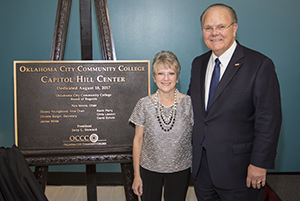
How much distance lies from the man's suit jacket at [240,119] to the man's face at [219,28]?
0.10 m

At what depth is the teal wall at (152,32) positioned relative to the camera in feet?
9.37

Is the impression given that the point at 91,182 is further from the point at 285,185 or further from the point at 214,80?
the point at 285,185

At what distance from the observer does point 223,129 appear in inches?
59.5

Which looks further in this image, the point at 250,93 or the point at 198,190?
the point at 198,190

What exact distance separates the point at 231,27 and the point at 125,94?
956 millimetres

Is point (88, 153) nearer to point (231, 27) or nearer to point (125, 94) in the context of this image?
point (125, 94)

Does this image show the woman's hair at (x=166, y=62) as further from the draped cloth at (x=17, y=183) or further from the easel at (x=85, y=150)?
the draped cloth at (x=17, y=183)

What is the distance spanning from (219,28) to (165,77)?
0.47 metres

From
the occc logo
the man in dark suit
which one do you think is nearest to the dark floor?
the man in dark suit

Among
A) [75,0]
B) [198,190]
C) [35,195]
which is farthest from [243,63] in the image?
[75,0]

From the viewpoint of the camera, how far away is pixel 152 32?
2.92 meters

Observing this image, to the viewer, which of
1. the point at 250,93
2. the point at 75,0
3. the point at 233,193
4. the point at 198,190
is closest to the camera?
the point at 250,93

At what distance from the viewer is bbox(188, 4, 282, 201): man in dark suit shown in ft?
4.59

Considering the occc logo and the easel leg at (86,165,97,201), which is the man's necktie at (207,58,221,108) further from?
the easel leg at (86,165,97,201)
